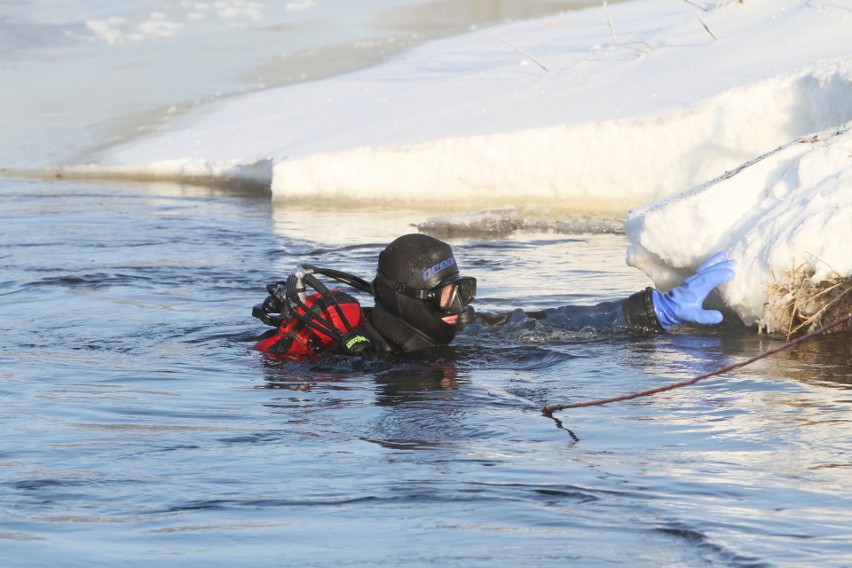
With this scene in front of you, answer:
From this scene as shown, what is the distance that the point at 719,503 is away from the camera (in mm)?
3826

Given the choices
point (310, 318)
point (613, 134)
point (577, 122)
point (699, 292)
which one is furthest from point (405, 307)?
point (577, 122)

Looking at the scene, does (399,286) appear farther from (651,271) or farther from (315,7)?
(315,7)

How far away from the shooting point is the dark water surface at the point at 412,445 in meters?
3.61

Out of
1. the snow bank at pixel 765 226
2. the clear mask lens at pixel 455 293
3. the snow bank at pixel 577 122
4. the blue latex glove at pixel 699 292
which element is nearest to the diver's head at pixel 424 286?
the clear mask lens at pixel 455 293

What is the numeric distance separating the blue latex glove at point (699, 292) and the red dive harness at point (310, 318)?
4.85 feet

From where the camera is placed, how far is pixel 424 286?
605 centimetres

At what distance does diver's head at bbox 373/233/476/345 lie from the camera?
6051 millimetres

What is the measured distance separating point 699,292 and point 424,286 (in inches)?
52.5

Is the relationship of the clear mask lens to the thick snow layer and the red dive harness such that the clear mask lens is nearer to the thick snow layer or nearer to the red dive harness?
the red dive harness

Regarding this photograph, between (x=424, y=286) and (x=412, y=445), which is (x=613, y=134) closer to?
(x=424, y=286)

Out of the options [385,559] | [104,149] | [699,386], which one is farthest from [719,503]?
[104,149]

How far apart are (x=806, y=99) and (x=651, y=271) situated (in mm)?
3287

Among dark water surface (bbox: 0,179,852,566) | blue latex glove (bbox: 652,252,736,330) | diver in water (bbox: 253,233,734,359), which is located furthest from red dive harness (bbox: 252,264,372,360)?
blue latex glove (bbox: 652,252,736,330)

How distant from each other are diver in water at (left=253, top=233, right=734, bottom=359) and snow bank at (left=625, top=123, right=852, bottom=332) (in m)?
0.17
